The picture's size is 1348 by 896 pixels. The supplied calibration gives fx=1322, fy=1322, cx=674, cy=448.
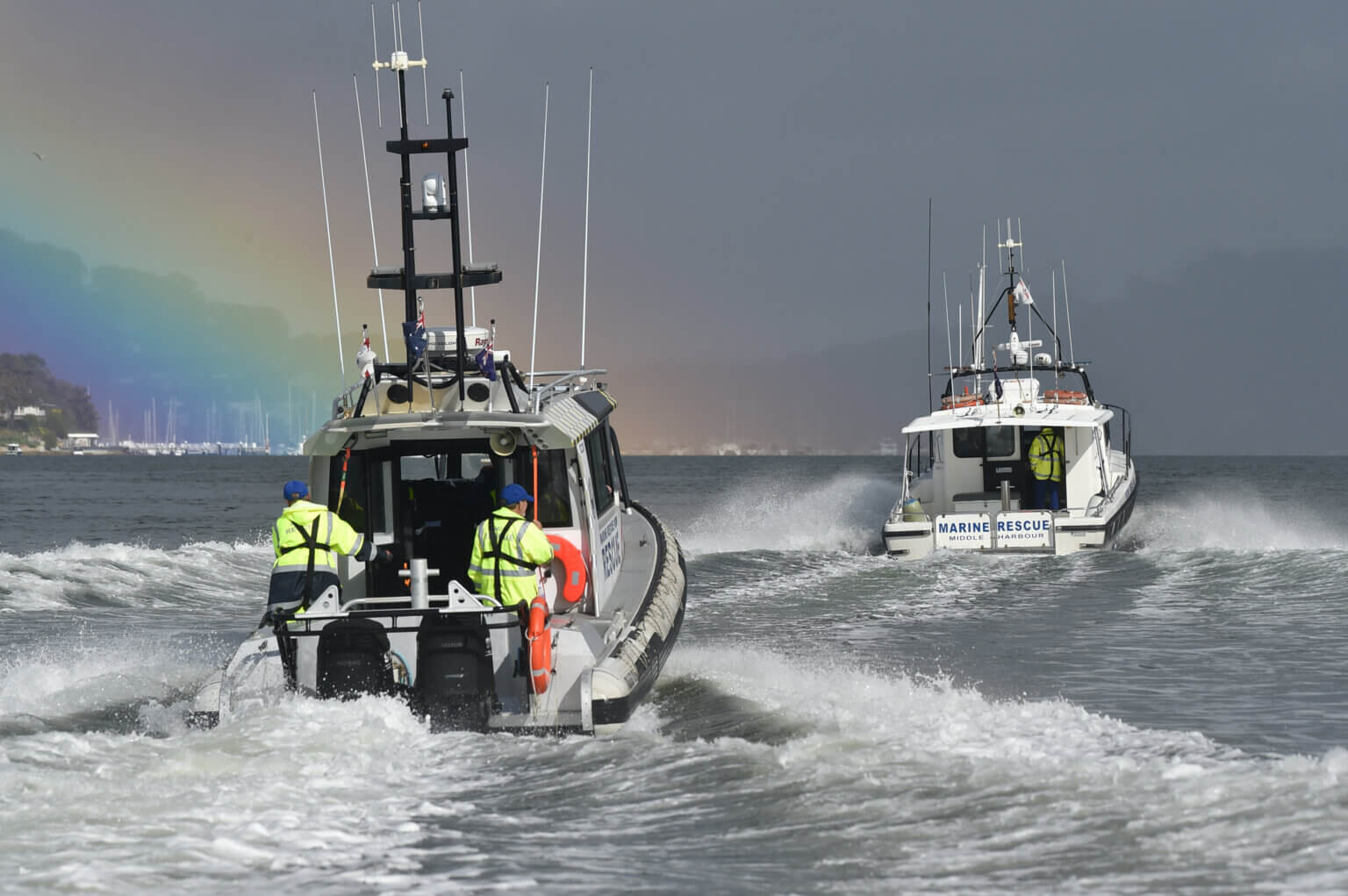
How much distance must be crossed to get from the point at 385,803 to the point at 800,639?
6.90 meters

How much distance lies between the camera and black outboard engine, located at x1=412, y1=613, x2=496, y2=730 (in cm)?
680

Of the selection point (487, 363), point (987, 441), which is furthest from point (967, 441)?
point (487, 363)

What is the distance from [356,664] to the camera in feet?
22.2

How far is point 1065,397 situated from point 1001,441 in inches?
55.0

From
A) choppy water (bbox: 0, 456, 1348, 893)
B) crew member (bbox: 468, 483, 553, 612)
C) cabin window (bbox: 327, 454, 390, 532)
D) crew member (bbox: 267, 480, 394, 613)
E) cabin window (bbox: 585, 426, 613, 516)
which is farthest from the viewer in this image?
cabin window (bbox: 585, 426, 613, 516)

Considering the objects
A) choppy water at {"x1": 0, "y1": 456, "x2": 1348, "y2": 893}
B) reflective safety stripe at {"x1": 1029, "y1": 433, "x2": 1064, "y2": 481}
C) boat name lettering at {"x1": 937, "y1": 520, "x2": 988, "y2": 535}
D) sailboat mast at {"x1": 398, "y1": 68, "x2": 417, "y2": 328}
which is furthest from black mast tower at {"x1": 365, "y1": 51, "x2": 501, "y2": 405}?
reflective safety stripe at {"x1": 1029, "y1": 433, "x2": 1064, "y2": 481}

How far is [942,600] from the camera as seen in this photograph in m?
14.6

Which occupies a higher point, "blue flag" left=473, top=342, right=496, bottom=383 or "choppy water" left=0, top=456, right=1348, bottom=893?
"blue flag" left=473, top=342, right=496, bottom=383

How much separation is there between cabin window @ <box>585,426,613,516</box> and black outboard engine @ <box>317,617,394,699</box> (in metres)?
2.16

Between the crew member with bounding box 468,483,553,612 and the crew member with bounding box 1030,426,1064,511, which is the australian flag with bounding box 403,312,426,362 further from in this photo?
the crew member with bounding box 1030,426,1064,511

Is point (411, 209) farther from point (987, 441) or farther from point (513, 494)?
point (987, 441)

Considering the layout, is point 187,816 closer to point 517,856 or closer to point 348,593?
point 517,856

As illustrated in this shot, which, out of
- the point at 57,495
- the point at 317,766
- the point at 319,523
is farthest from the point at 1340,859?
the point at 57,495

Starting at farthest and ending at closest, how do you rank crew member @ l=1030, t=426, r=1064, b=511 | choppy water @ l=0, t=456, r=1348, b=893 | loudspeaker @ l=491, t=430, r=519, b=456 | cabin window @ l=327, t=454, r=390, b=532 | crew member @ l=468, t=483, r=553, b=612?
crew member @ l=1030, t=426, r=1064, b=511
cabin window @ l=327, t=454, r=390, b=532
loudspeaker @ l=491, t=430, r=519, b=456
crew member @ l=468, t=483, r=553, b=612
choppy water @ l=0, t=456, r=1348, b=893
